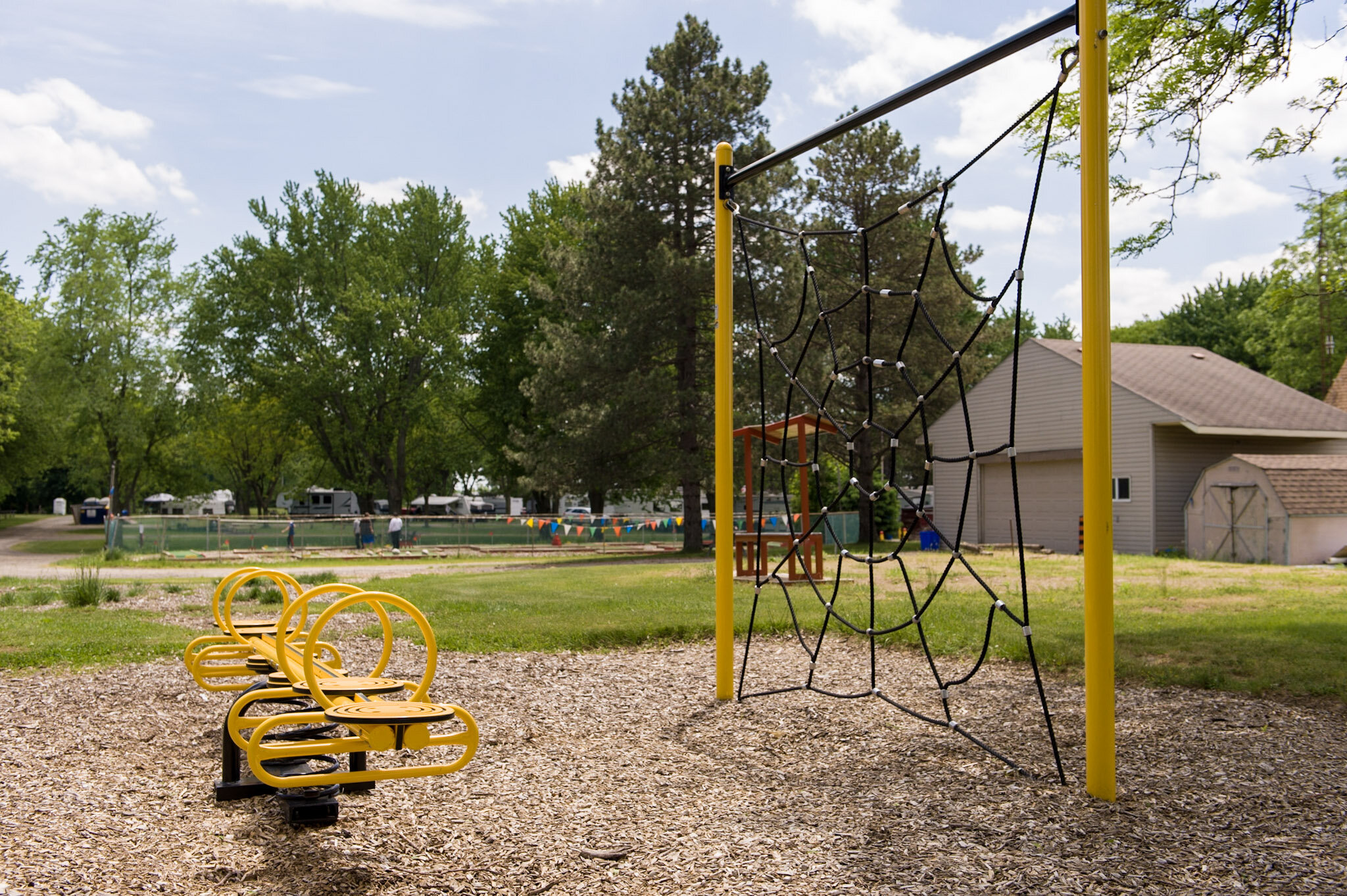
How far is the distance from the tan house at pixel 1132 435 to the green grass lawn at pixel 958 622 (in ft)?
27.1

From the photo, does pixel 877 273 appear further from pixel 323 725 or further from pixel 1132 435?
pixel 323 725

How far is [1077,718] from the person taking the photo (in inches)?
205

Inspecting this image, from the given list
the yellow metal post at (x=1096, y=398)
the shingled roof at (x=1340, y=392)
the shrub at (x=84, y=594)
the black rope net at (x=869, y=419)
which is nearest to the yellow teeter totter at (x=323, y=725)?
the black rope net at (x=869, y=419)

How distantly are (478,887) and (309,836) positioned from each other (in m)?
0.89

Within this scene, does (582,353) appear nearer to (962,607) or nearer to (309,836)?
(962,607)

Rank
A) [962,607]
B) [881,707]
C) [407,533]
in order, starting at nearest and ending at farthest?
[881,707]
[962,607]
[407,533]

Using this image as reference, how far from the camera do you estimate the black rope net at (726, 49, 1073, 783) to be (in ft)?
15.7

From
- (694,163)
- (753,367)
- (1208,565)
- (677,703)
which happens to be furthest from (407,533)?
(677,703)

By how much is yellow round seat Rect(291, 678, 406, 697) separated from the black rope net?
175cm

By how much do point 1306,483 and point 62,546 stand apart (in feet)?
135

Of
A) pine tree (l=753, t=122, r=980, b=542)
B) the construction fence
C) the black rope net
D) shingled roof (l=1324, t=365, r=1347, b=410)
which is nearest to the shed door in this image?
the black rope net

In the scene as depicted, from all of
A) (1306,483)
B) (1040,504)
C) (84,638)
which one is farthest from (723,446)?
(1040,504)

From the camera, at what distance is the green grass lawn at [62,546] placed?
112 ft

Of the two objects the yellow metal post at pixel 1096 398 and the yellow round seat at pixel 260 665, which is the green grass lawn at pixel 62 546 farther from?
the yellow metal post at pixel 1096 398
